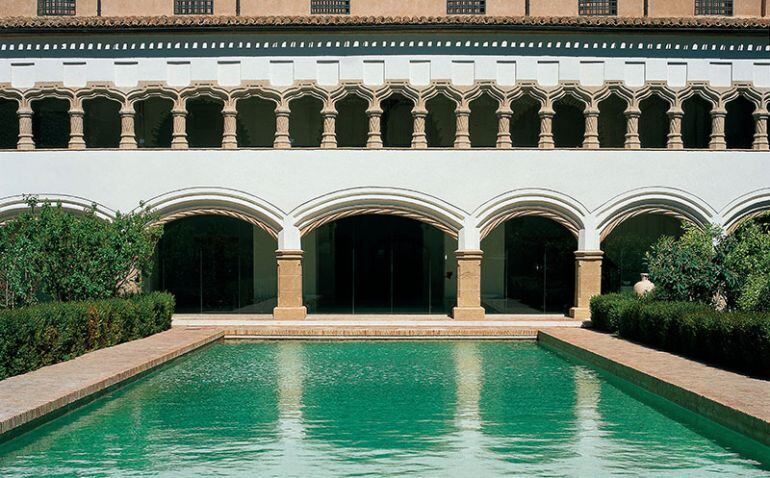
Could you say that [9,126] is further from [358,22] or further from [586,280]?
[586,280]

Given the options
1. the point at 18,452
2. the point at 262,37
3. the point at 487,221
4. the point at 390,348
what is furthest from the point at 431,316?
the point at 18,452

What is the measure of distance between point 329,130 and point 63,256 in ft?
31.4

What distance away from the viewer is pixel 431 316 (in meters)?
26.5

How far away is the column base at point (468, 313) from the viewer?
83.1ft

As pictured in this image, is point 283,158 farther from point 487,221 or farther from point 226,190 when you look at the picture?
point 487,221

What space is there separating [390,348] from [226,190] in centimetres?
885

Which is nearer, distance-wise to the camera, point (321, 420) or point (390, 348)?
point (321, 420)

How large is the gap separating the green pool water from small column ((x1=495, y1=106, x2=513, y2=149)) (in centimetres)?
1073

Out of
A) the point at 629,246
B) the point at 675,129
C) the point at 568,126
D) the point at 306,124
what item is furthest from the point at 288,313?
the point at 675,129

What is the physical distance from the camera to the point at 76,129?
2578 cm

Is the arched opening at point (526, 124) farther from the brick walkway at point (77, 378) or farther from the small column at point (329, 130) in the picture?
the brick walkway at point (77, 378)

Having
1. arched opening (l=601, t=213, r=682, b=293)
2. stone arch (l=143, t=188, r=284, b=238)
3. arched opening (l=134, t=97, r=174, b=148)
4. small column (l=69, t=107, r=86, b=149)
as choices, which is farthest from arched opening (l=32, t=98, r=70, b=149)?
arched opening (l=601, t=213, r=682, b=293)

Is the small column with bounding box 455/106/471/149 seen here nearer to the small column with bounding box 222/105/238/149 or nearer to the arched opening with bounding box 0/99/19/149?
the small column with bounding box 222/105/238/149

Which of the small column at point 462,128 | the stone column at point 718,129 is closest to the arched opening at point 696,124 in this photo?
the stone column at point 718,129
